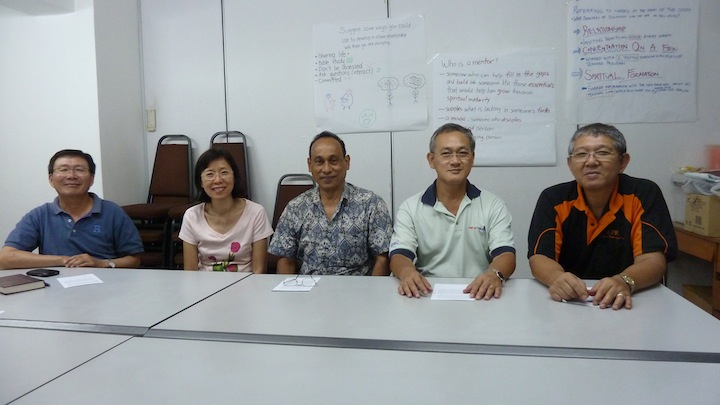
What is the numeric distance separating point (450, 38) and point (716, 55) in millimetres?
1633

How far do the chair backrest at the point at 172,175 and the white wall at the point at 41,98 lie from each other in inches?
15.5

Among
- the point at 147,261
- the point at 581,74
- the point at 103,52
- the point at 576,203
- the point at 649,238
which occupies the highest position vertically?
the point at 103,52

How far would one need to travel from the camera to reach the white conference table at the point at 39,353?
0.95m

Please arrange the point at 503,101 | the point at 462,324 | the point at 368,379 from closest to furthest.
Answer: the point at 368,379 < the point at 462,324 < the point at 503,101

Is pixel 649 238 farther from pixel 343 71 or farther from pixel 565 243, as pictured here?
pixel 343 71

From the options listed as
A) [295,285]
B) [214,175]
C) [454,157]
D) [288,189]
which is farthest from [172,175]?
[454,157]

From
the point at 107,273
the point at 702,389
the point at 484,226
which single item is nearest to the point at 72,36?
the point at 107,273

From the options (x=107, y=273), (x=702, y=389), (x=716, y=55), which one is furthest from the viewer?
(x=716, y=55)

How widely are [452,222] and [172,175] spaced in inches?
97.0

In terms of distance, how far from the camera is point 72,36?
128 inches

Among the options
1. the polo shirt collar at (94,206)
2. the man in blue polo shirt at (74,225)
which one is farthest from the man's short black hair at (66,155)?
the polo shirt collar at (94,206)

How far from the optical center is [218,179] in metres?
2.24

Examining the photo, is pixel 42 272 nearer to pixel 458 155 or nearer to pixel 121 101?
pixel 458 155

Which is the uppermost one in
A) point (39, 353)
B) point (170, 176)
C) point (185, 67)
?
point (185, 67)
